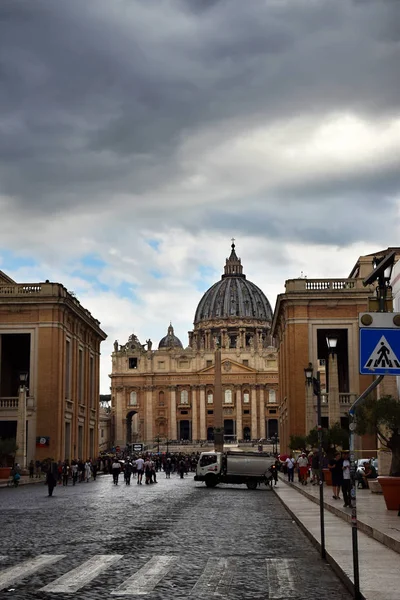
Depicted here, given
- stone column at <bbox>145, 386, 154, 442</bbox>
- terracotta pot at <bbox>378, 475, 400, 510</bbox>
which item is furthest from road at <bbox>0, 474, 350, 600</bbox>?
stone column at <bbox>145, 386, 154, 442</bbox>

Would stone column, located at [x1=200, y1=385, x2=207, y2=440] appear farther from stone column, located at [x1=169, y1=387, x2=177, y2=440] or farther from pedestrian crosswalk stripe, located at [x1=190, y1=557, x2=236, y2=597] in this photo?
pedestrian crosswalk stripe, located at [x1=190, y1=557, x2=236, y2=597]

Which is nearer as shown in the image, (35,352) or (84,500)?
(84,500)

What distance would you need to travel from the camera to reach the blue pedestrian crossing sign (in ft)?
28.0

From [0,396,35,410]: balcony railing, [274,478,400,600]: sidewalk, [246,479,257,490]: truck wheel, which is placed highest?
[0,396,35,410]: balcony railing

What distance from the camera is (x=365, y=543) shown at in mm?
14445

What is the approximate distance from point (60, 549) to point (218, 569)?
3.36 metres

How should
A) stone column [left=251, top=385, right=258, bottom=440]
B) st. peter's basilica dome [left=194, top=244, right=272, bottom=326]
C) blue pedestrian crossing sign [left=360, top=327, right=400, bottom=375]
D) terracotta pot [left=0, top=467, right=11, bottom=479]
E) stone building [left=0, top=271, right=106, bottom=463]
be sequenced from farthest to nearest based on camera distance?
1. st. peter's basilica dome [left=194, top=244, right=272, bottom=326]
2. stone column [left=251, top=385, right=258, bottom=440]
3. stone building [left=0, top=271, right=106, bottom=463]
4. terracotta pot [left=0, top=467, right=11, bottom=479]
5. blue pedestrian crossing sign [left=360, top=327, right=400, bottom=375]

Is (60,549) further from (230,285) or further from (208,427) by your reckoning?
(230,285)

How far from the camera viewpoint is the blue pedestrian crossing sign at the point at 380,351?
8531 mm

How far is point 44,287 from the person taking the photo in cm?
5844

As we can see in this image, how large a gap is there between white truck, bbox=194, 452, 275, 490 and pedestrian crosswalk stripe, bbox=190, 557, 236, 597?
28418 mm

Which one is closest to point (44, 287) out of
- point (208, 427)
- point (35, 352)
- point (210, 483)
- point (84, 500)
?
point (35, 352)

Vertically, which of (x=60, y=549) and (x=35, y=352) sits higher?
(x=35, y=352)

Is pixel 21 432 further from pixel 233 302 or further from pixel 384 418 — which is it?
pixel 233 302
